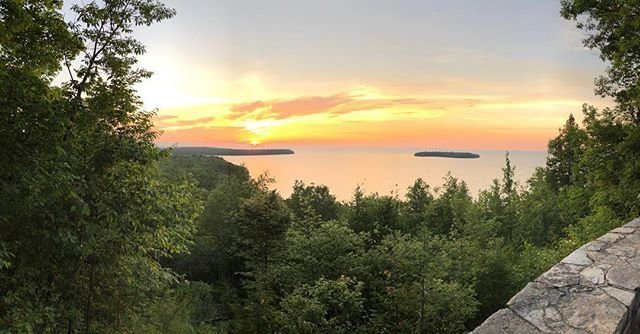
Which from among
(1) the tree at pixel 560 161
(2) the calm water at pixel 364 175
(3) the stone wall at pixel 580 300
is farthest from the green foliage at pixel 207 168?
(3) the stone wall at pixel 580 300

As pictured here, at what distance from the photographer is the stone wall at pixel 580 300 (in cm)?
285

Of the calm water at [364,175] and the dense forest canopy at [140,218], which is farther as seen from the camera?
the calm water at [364,175]

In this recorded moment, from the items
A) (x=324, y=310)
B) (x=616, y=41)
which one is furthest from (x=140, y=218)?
(x=616, y=41)

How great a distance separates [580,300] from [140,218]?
5.64 metres

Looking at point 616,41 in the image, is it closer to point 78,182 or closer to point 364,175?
point 78,182

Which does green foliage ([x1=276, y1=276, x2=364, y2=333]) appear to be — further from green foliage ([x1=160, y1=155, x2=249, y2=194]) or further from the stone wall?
green foliage ([x1=160, y1=155, x2=249, y2=194])

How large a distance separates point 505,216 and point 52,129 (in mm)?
33834

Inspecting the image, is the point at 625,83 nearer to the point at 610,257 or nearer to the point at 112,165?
the point at 610,257

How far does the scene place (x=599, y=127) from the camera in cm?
1048

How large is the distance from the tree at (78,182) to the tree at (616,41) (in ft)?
32.0

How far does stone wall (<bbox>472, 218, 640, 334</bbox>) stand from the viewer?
9.36 feet

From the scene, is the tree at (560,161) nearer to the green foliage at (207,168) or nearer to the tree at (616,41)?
the tree at (616,41)

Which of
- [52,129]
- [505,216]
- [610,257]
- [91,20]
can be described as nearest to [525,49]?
[610,257]

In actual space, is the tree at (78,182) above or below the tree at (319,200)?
above
